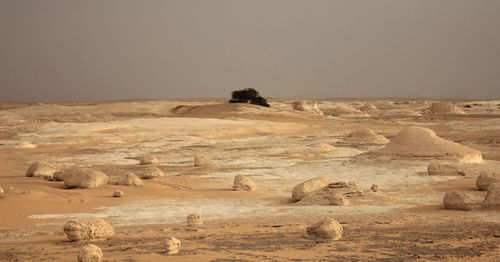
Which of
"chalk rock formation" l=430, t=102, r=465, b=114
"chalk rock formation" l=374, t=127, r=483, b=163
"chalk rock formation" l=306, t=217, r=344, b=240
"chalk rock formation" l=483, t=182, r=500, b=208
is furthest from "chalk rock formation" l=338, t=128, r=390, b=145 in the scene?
"chalk rock formation" l=430, t=102, r=465, b=114

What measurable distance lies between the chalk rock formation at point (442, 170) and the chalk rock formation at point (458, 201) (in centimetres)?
573

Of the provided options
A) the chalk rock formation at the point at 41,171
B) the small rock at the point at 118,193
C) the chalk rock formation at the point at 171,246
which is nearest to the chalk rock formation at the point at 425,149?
the small rock at the point at 118,193

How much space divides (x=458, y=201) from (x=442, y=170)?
6.05 meters

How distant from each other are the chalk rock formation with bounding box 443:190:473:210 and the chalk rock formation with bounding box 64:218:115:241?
19.3ft

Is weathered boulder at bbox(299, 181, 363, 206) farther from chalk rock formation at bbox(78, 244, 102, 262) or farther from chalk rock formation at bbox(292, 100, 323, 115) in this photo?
chalk rock formation at bbox(292, 100, 323, 115)

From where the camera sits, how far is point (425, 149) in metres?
19.3

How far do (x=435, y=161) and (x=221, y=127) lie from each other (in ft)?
64.4

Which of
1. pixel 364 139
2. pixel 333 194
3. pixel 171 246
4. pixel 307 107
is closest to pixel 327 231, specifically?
pixel 171 246

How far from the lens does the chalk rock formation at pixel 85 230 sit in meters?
9.42

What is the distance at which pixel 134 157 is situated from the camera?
2472 centimetres

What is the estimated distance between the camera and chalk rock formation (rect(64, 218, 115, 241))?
9.42 meters

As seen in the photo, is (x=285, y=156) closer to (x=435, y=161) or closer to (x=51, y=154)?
(x=435, y=161)

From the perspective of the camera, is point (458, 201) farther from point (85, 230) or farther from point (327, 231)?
point (85, 230)

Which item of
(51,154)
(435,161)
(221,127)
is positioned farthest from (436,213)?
(221,127)
